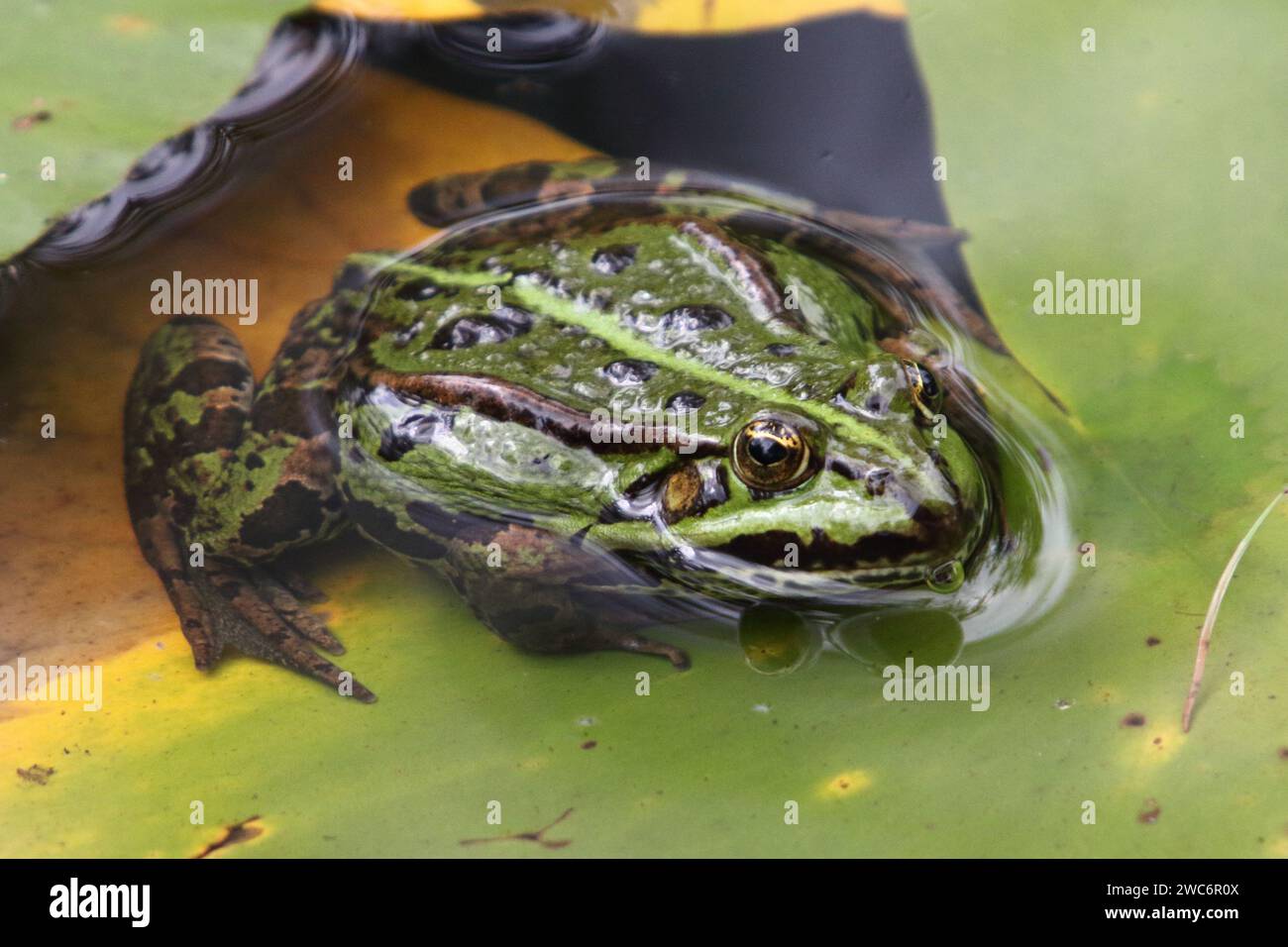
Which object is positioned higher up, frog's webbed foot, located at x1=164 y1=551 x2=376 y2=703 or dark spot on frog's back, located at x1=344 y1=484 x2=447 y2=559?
dark spot on frog's back, located at x1=344 y1=484 x2=447 y2=559

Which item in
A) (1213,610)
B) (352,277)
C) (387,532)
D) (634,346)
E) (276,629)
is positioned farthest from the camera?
(352,277)

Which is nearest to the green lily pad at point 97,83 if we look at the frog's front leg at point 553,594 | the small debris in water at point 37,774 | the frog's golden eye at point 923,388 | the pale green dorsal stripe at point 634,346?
the pale green dorsal stripe at point 634,346

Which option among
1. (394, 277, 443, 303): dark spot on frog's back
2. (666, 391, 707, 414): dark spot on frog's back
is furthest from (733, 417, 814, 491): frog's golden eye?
(394, 277, 443, 303): dark spot on frog's back

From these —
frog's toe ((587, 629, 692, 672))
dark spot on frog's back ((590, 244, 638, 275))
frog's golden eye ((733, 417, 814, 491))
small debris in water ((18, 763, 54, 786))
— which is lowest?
small debris in water ((18, 763, 54, 786))

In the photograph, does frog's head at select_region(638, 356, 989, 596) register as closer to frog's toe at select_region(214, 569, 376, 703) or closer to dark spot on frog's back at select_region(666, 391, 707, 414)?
dark spot on frog's back at select_region(666, 391, 707, 414)

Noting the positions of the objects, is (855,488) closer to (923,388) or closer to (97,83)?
(923,388)

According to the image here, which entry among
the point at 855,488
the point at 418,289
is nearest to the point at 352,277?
the point at 418,289
